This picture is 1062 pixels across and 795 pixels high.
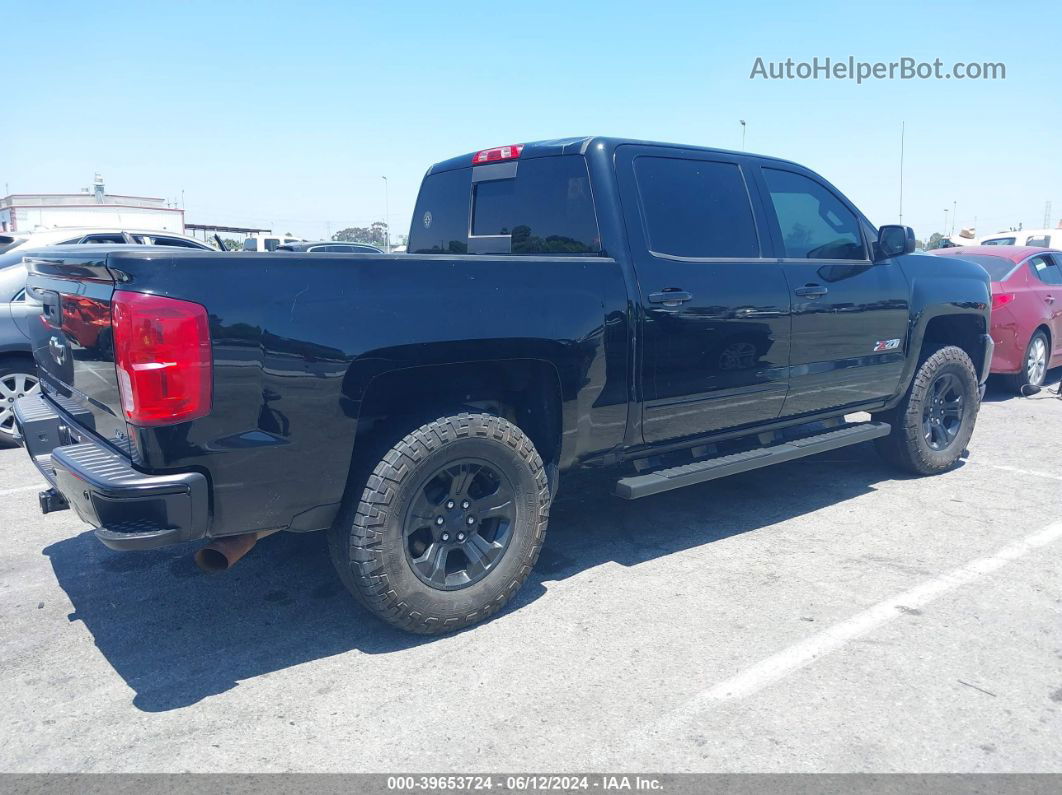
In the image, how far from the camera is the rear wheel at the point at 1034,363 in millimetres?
8898

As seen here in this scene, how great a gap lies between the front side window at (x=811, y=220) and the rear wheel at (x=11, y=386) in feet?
18.2

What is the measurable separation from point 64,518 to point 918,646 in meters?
4.60

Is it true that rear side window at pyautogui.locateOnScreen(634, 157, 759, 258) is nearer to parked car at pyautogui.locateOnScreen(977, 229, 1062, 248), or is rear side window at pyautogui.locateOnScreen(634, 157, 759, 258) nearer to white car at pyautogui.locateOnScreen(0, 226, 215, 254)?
white car at pyautogui.locateOnScreen(0, 226, 215, 254)

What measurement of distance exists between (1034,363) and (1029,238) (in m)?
10.7

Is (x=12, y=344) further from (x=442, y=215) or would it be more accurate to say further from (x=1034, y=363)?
(x=1034, y=363)

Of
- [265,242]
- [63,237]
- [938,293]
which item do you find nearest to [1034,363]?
[938,293]

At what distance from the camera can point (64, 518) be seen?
4863 mm

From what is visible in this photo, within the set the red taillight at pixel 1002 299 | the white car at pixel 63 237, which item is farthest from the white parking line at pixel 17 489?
the red taillight at pixel 1002 299

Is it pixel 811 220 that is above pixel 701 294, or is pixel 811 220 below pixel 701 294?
above

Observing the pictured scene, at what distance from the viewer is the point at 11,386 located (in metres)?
6.32

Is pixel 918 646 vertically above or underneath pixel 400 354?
underneath

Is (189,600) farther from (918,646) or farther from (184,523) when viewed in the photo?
(918,646)
